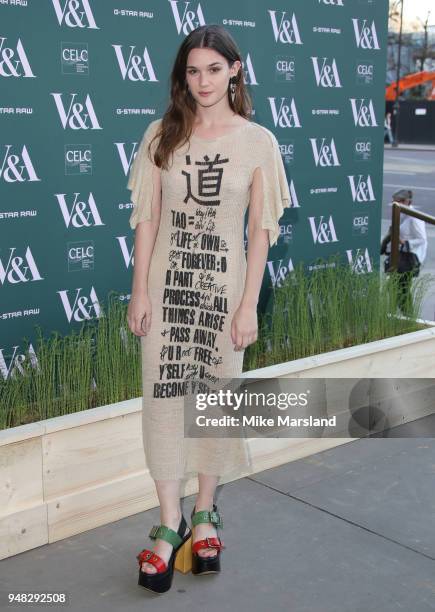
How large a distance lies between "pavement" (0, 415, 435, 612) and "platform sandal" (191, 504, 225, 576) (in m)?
0.04

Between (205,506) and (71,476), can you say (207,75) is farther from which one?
(71,476)

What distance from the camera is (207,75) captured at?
3.08 m

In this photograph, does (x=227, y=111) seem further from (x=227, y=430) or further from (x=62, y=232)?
(x=62, y=232)

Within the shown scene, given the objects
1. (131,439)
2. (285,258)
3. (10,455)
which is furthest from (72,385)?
(285,258)

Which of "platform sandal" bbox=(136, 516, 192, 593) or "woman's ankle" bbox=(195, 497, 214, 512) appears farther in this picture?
"woman's ankle" bbox=(195, 497, 214, 512)

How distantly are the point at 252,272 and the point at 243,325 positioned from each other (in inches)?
7.7

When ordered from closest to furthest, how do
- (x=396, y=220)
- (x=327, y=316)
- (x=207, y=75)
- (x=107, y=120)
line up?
(x=207, y=75)
(x=107, y=120)
(x=327, y=316)
(x=396, y=220)

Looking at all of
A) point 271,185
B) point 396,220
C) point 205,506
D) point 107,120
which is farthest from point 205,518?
point 396,220

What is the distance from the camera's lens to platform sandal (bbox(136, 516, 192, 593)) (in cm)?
327

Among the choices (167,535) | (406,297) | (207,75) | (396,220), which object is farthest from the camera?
(396,220)

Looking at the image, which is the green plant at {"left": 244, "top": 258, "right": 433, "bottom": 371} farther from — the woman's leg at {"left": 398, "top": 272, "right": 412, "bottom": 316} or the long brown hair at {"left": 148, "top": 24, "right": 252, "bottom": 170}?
the long brown hair at {"left": 148, "top": 24, "right": 252, "bottom": 170}

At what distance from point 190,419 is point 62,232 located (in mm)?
1864

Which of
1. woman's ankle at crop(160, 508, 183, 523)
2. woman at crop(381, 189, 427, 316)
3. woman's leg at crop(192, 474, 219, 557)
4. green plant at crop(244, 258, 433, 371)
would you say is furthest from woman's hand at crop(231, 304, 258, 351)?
woman at crop(381, 189, 427, 316)

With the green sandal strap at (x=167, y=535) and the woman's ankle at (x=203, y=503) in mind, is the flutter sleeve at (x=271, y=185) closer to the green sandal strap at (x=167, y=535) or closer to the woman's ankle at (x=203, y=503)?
the woman's ankle at (x=203, y=503)
